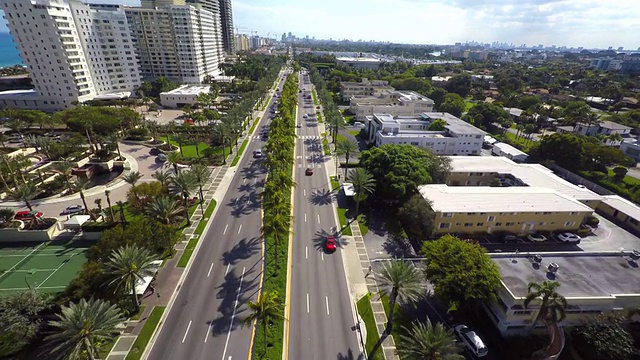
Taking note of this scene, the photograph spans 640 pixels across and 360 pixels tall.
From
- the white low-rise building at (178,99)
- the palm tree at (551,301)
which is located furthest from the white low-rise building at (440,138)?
the white low-rise building at (178,99)

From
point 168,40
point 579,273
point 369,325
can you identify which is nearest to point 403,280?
point 369,325

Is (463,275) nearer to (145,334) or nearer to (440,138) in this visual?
(145,334)

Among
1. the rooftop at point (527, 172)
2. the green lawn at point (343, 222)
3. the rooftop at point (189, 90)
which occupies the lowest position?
the green lawn at point (343, 222)

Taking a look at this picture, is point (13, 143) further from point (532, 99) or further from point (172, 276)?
point (532, 99)

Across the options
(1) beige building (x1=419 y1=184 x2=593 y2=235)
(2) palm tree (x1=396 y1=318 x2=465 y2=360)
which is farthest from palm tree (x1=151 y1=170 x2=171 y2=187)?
(1) beige building (x1=419 y1=184 x2=593 y2=235)

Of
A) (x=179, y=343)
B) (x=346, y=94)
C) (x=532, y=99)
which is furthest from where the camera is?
(x=346, y=94)

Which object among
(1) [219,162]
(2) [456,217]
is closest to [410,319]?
(2) [456,217]

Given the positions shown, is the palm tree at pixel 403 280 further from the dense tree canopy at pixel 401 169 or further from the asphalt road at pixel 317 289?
the dense tree canopy at pixel 401 169
